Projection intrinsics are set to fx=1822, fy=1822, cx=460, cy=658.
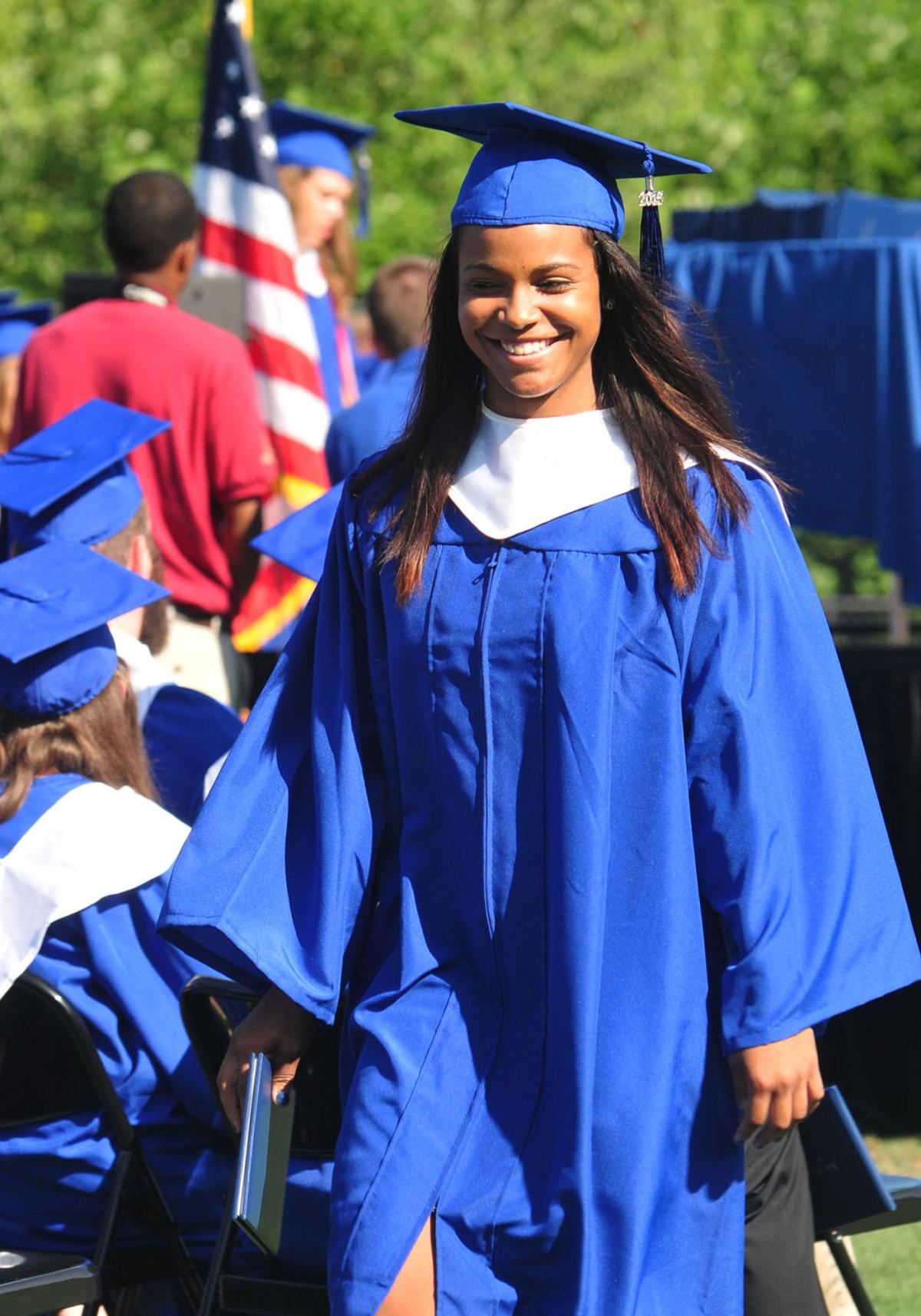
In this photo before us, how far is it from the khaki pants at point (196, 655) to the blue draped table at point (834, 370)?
1.91m

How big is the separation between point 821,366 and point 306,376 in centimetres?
174

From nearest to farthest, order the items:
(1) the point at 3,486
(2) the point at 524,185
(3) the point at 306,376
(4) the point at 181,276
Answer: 1. (2) the point at 524,185
2. (1) the point at 3,486
3. (4) the point at 181,276
4. (3) the point at 306,376

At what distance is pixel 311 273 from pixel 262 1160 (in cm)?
483

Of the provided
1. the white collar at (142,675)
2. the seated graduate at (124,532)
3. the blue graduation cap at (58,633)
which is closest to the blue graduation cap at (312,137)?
the seated graduate at (124,532)

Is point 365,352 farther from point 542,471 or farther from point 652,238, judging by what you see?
point 542,471

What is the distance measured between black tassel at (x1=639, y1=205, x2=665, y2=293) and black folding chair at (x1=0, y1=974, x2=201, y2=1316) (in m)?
1.33

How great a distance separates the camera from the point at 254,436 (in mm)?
5004

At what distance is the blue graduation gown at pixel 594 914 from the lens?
2176mm

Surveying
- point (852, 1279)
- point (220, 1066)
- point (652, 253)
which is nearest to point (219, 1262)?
point (220, 1066)

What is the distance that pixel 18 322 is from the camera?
7.36 metres

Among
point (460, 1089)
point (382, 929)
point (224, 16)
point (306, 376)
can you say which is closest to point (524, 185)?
point (382, 929)

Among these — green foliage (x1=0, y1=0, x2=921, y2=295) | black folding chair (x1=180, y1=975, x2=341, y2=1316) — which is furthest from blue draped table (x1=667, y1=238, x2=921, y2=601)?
green foliage (x1=0, y1=0, x2=921, y2=295)

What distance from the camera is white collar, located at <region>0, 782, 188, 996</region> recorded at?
2734 millimetres

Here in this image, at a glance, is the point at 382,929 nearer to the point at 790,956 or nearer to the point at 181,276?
the point at 790,956
